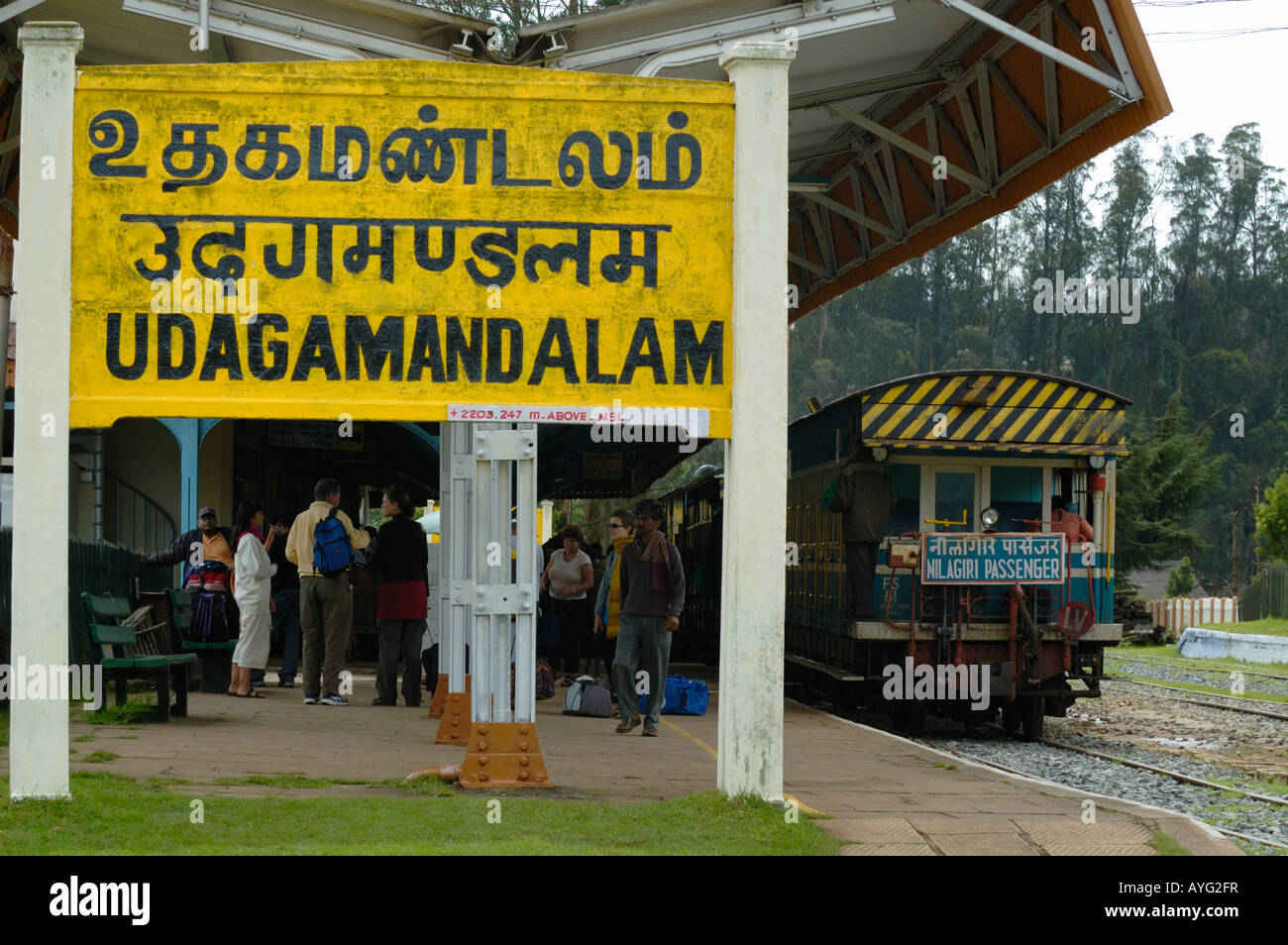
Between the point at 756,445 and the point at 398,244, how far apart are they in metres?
2.17

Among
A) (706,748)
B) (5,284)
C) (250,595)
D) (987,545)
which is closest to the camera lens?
(706,748)

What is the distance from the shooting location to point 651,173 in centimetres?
822

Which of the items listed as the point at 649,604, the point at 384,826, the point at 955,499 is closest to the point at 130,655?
the point at 649,604

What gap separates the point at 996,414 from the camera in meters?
14.7

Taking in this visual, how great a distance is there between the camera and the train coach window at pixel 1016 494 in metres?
15.0

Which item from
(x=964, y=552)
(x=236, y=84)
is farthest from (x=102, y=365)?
(x=964, y=552)

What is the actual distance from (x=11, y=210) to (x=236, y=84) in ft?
31.9

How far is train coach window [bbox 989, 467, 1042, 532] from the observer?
15047mm

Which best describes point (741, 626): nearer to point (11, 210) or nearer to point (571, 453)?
point (11, 210)

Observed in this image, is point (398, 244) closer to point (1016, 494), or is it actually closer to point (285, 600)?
point (285, 600)

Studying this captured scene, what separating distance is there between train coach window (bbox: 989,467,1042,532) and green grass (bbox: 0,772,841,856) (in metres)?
7.78

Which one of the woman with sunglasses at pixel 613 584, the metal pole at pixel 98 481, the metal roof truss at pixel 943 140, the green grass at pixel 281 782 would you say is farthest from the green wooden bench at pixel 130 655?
the metal roof truss at pixel 943 140

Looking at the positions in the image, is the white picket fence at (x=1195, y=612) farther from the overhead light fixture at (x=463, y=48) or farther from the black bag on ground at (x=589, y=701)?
the overhead light fixture at (x=463, y=48)

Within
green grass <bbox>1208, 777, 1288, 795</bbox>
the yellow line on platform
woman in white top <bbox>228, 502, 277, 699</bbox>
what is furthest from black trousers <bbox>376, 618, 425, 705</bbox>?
green grass <bbox>1208, 777, 1288, 795</bbox>
